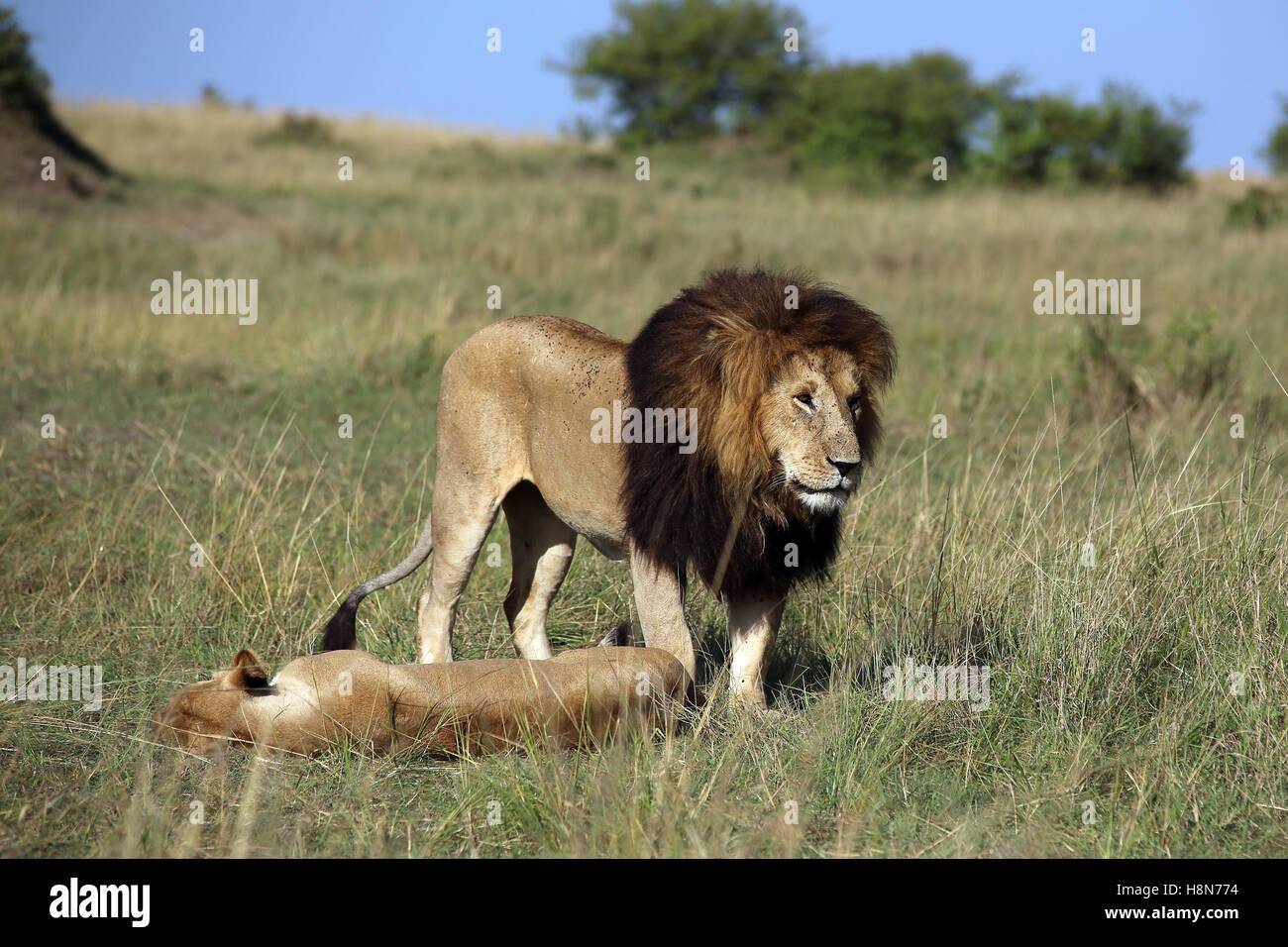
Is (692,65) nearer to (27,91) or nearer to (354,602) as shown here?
(27,91)

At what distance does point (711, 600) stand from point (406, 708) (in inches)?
71.9

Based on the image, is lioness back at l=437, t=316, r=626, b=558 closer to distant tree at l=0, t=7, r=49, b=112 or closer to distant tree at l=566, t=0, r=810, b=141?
distant tree at l=0, t=7, r=49, b=112

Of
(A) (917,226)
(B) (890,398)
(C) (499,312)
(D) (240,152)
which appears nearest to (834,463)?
(B) (890,398)

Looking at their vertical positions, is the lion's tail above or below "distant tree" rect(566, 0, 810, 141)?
below

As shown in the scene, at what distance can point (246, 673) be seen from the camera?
12.4ft

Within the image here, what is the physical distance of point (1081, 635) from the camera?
13.7 feet

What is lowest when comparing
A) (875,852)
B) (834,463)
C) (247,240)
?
(875,852)

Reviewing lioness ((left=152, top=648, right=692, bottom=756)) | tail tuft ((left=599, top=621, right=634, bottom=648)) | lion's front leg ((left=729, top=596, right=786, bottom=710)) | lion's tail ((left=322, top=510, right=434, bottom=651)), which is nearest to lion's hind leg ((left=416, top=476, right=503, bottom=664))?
lion's tail ((left=322, top=510, right=434, bottom=651))

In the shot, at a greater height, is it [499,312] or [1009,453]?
[499,312]

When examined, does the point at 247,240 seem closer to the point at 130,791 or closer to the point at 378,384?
the point at 378,384

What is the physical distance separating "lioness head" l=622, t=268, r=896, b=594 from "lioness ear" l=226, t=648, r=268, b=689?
3.98 feet

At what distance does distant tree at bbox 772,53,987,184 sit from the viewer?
26328mm

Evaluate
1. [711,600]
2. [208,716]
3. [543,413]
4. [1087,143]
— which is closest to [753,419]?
[543,413]

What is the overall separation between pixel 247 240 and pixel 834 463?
1379 cm
